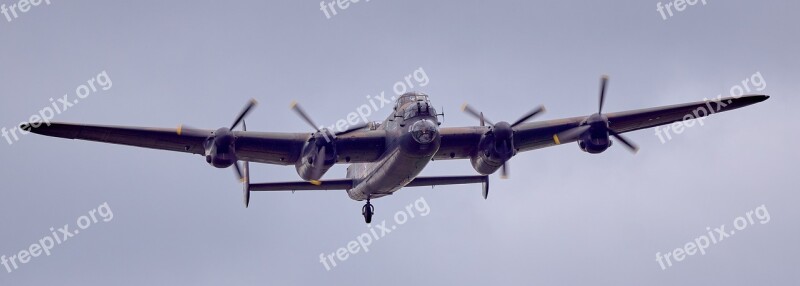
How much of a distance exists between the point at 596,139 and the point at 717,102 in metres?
6.29

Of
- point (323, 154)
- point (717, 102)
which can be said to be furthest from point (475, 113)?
point (717, 102)

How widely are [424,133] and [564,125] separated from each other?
7.98 meters

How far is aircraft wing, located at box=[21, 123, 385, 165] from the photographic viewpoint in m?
39.7

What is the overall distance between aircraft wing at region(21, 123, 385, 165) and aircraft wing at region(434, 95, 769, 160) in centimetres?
353

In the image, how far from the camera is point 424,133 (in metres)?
39.9

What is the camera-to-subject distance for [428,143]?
40.1 metres

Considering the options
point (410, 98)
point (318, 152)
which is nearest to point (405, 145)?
point (410, 98)

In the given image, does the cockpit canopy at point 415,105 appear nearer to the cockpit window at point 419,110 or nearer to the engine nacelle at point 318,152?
A: the cockpit window at point 419,110

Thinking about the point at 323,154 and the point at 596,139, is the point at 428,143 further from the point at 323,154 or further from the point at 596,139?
the point at 596,139

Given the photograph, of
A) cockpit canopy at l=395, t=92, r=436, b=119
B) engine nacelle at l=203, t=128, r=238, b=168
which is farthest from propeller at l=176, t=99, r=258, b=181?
cockpit canopy at l=395, t=92, r=436, b=119

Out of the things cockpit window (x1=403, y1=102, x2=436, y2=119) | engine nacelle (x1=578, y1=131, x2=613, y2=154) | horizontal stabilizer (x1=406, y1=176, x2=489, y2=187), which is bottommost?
engine nacelle (x1=578, y1=131, x2=613, y2=154)

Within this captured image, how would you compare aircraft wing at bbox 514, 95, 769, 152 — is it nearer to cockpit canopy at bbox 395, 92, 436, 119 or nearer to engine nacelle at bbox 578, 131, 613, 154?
engine nacelle at bbox 578, 131, 613, 154

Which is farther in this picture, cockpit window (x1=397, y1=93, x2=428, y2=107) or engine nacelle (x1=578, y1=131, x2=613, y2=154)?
engine nacelle (x1=578, y1=131, x2=613, y2=154)

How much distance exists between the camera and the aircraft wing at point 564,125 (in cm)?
4403
